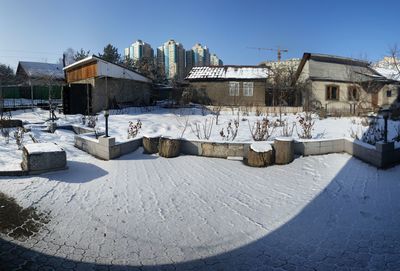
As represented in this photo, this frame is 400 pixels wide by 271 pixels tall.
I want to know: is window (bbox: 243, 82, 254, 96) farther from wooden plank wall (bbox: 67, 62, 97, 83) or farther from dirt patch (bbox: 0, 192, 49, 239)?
dirt patch (bbox: 0, 192, 49, 239)

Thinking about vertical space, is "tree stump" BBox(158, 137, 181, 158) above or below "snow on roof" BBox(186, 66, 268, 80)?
below

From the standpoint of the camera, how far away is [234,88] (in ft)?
78.9

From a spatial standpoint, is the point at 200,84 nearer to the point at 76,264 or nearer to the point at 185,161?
the point at 185,161

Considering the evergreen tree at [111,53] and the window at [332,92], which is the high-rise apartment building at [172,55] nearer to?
the evergreen tree at [111,53]

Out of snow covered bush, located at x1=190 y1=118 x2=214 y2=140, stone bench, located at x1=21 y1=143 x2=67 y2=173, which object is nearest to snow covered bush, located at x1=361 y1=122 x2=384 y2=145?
snow covered bush, located at x1=190 y1=118 x2=214 y2=140

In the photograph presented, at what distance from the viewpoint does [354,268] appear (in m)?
2.79

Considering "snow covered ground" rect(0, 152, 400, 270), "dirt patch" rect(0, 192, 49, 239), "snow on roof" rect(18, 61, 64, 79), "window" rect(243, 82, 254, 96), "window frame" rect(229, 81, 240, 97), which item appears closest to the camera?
"snow covered ground" rect(0, 152, 400, 270)

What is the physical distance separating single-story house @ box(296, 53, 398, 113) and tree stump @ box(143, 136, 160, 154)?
55.4 ft

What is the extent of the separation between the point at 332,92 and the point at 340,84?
3.25 ft

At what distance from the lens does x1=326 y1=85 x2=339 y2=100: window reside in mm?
22531

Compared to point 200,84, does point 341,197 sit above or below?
below

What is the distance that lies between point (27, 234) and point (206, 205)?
2.19m

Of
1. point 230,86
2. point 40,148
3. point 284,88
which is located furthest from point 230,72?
point 40,148

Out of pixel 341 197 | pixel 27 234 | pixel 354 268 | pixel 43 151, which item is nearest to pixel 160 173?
pixel 43 151
